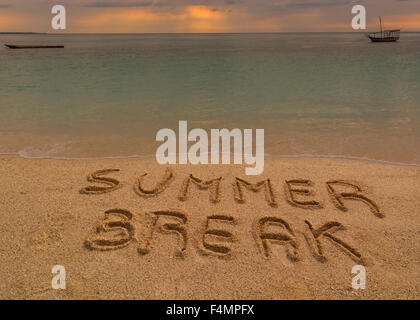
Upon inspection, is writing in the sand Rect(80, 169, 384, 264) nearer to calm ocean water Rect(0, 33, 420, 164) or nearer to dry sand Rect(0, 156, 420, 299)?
dry sand Rect(0, 156, 420, 299)

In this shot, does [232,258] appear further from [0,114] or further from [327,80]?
[327,80]

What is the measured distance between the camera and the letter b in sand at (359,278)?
8.97ft

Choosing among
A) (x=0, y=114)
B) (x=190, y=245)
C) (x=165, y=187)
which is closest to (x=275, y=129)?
(x=165, y=187)

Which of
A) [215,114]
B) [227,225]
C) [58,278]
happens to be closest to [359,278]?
[227,225]

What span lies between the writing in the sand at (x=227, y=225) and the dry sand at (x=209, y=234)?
0.01 m

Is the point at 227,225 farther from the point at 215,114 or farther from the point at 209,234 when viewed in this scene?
the point at 215,114

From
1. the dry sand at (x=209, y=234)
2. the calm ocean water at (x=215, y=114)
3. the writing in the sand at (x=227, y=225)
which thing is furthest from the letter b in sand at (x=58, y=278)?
the calm ocean water at (x=215, y=114)

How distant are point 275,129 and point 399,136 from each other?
2.66 m

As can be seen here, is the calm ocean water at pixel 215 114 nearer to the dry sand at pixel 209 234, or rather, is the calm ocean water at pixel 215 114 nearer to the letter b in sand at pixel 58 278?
the dry sand at pixel 209 234

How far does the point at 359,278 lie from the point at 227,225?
1433mm

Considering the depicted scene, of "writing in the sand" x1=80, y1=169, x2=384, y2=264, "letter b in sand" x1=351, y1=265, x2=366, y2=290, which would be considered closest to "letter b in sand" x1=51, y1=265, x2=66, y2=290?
"writing in the sand" x1=80, y1=169, x2=384, y2=264

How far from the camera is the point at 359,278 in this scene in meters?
2.80

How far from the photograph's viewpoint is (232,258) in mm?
3057

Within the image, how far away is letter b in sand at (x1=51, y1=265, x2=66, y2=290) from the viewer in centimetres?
272
